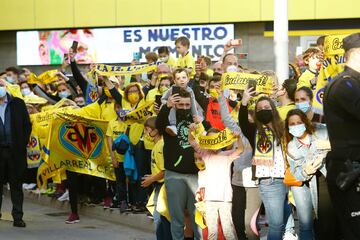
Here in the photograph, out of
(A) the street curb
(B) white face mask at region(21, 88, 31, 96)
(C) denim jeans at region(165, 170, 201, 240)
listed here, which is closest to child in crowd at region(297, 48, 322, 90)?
(C) denim jeans at region(165, 170, 201, 240)

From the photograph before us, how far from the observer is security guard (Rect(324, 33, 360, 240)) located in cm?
511

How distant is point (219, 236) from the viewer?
795 centimetres

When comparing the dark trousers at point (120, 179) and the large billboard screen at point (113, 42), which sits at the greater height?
the large billboard screen at point (113, 42)

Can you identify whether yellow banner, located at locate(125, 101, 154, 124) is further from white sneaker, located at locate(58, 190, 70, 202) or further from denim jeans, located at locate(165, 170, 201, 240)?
white sneaker, located at locate(58, 190, 70, 202)

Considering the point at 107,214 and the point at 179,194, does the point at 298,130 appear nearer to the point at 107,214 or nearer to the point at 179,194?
the point at 179,194

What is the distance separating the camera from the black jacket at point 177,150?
26.6 feet

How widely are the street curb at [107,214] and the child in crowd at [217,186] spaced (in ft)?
8.30

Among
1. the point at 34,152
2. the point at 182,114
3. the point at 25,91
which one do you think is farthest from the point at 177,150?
the point at 25,91

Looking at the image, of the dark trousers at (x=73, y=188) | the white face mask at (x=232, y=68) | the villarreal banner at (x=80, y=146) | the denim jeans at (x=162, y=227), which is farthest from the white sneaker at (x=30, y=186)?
the denim jeans at (x=162, y=227)

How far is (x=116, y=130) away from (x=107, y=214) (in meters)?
1.36

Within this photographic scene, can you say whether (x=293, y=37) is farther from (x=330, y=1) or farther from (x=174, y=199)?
(x=174, y=199)

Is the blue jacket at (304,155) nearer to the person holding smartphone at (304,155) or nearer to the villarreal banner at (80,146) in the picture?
the person holding smartphone at (304,155)

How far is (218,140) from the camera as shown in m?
7.89

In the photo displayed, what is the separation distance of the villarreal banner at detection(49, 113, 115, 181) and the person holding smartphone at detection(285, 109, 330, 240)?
4402 mm
